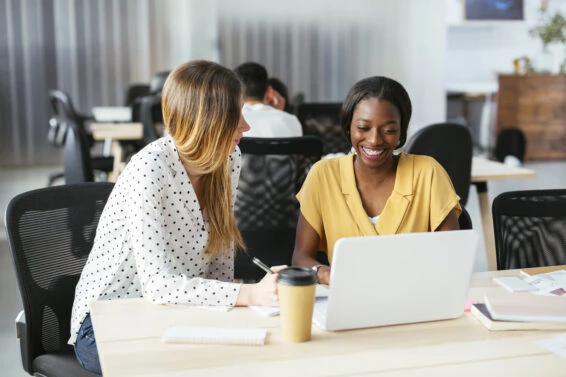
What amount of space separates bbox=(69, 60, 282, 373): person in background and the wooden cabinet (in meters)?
6.96

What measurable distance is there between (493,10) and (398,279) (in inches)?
319

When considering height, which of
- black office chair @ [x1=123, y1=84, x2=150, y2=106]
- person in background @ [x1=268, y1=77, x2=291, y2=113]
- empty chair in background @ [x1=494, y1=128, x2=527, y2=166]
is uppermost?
person in background @ [x1=268, y1=77, x2=291, y2=113]

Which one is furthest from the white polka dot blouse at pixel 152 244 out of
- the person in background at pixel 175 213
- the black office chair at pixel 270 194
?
the black office chair at pixel 270 194

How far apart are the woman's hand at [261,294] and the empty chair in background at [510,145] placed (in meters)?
6.80

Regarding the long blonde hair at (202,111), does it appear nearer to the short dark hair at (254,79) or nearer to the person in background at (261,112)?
the person in background at (261,112)

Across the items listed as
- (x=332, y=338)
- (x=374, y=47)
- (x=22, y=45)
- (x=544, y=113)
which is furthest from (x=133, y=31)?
(x=332, y=338)

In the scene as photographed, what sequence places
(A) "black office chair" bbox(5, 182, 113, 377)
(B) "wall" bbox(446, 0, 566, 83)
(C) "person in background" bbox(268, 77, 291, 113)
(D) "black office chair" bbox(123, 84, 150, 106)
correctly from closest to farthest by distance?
(A) "black office chair" bbox(5, 182, 113, 377) < (C) "person in background" bbox(268, 77, 291, 113) < (D) "black office chair" bbox(123, 84, 150, 106) < (B) "wall" bbox(446, 0, 566, 83)

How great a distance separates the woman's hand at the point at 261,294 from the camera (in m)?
1.53

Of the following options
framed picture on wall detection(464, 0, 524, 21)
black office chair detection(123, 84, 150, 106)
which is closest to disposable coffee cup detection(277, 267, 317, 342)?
black office chair detection(123, 84, 150, 106)

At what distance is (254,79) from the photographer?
3.58 metres

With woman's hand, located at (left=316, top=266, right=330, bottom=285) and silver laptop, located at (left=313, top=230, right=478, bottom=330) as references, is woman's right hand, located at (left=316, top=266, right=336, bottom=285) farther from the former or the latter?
silver laptop, located at (left=313, top=230, right=478, bottom=330)

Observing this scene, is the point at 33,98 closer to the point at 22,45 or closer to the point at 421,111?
the point at 22,45

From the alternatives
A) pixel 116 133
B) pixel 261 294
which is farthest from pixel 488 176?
pixel 116 133

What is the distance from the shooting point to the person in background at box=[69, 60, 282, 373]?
62.3 inches
